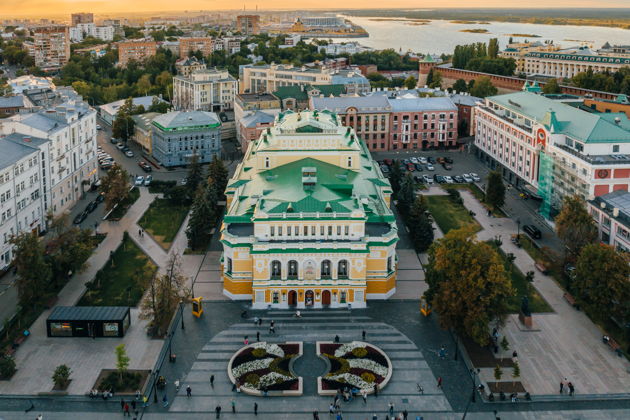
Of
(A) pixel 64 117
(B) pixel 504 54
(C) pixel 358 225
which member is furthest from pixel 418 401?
(B) pixel 504 54

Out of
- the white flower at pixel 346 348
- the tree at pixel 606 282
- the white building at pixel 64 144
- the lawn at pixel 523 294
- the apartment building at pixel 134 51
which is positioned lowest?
the white flower at pixel 346 348

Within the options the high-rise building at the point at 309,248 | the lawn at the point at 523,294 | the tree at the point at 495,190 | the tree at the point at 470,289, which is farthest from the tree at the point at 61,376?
the tree at the point at 495,190

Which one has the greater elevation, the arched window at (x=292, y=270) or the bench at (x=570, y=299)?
the arched window at (x=292, y=270)

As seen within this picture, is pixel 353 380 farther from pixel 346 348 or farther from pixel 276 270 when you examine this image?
pixel 276 270

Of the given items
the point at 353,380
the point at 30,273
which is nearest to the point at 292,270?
the point at 353,380

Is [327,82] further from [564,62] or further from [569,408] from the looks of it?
[569,408]

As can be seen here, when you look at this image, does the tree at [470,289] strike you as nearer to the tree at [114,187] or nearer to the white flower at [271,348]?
the white flower at [271,348]

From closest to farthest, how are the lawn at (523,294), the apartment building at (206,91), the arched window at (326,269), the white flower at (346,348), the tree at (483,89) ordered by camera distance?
the white flower at (346,348), the arched window at (326,269), the lawn at (523,294), the tree at (483,89), the apartment building at (206,91)
